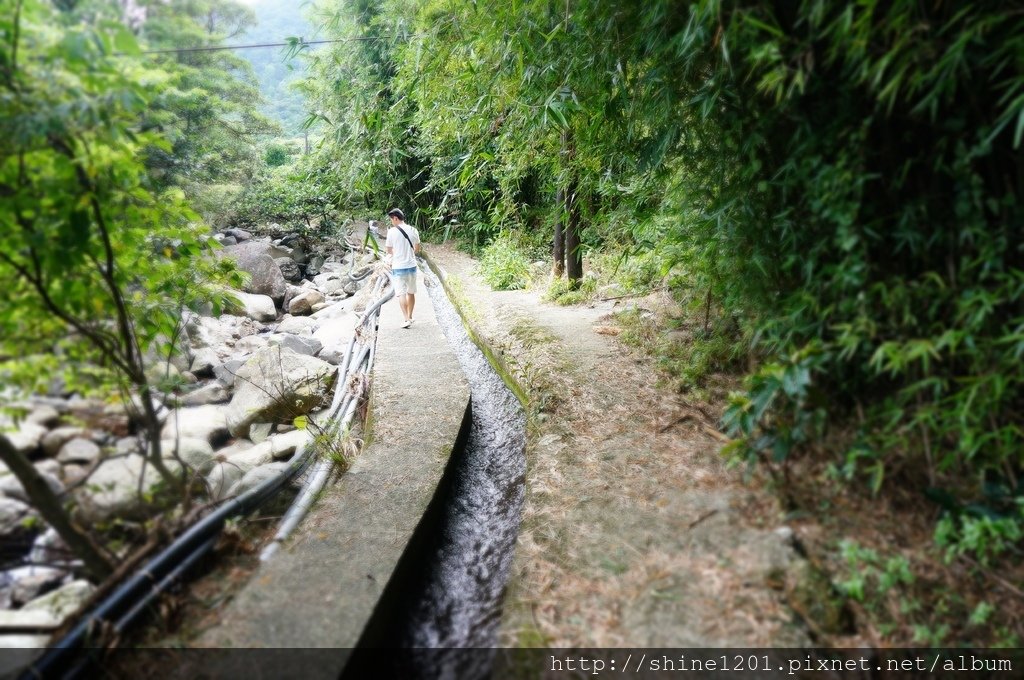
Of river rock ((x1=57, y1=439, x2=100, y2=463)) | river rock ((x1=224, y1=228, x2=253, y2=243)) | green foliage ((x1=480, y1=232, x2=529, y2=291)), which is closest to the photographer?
river rock ((x1=57, y1=439, x2=100, y2=463))

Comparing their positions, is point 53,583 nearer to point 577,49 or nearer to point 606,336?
point 577,49

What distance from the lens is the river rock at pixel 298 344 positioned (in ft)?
18.2

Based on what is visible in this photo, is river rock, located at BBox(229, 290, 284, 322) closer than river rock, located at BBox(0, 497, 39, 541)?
No

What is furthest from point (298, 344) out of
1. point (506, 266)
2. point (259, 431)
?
point (506, 266)

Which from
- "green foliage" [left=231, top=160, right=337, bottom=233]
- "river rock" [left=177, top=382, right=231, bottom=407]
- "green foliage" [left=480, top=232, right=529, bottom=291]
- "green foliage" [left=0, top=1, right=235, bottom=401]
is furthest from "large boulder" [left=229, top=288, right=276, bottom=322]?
"green foliage" [left=0, top=1, right=235, bottom=401]

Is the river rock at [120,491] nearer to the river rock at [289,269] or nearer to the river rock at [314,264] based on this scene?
the river rock at [289,269]

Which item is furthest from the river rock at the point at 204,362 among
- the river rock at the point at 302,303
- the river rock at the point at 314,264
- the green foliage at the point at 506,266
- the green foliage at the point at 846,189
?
the river rock at the point at 314,264

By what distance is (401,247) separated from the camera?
668 centimetres

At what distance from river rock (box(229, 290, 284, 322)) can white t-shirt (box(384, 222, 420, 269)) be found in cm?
205

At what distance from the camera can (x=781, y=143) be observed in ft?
9.06

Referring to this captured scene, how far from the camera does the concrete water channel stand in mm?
2312

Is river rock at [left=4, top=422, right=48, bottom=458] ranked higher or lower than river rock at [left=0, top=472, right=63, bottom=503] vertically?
higher

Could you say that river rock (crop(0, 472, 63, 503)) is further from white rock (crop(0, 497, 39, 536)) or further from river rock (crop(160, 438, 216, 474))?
river rock (crop(160, 438, 216, 474))

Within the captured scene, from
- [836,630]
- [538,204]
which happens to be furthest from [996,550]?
[538,204]
